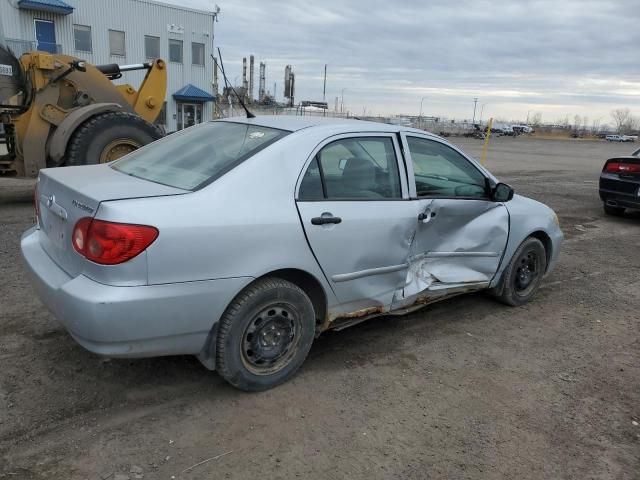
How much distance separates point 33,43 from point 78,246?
2959cm

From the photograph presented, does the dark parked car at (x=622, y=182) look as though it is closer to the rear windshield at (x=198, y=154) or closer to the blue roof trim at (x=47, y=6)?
the rear windshield at (x=198, y=154)

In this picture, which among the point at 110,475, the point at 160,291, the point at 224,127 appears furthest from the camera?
the point at 224,127

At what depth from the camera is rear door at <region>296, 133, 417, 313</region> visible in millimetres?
3379

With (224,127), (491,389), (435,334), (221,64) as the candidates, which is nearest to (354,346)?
(435,334)

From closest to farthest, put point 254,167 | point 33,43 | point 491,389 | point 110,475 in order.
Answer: point 110,475
point 254,167
point 491,389
point 33,43

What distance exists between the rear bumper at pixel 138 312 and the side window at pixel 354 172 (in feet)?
2.62

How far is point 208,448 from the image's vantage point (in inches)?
111

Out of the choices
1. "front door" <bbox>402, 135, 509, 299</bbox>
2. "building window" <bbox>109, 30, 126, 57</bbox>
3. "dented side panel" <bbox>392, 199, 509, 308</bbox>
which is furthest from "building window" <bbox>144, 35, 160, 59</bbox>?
"dented side panel" <bbox>392, 199, 509, 308</bbox>

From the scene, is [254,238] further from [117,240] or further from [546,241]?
A: [546,241]

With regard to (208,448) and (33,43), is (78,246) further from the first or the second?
(33,43)

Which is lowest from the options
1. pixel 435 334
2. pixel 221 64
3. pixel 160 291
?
pixel 435 334

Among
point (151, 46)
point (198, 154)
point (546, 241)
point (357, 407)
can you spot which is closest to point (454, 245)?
point (546, 241)

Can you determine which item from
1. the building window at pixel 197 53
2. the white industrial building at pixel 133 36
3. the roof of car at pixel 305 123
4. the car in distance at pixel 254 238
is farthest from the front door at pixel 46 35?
the car in distance at pixel 254 238

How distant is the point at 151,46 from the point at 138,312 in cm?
3320
